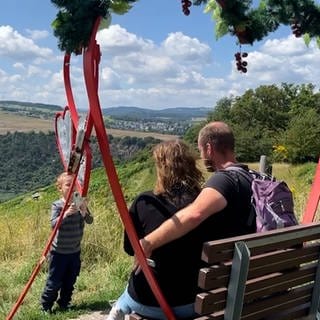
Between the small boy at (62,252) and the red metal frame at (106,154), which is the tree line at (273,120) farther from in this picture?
the red metal frame at (106,154)

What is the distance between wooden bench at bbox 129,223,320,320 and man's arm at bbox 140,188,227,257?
200 millimetres

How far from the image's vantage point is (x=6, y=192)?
93188mm

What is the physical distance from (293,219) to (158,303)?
2.85 feet

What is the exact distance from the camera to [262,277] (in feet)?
9.74

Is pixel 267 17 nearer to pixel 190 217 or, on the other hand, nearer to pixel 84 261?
pixel 190 217

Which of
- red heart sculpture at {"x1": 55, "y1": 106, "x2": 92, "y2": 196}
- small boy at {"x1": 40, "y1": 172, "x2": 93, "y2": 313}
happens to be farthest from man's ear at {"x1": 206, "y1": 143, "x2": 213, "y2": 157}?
small boy at {"x1": 40, "y1": 172, "x2": 93, "y2": 313}

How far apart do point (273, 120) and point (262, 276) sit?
169ft

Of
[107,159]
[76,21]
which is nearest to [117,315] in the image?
[107,159]

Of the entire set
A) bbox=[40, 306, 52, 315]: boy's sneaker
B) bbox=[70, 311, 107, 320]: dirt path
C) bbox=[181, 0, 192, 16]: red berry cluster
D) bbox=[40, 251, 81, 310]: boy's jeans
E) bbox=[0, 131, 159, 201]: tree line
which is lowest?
bbox=[0, 131, 159, 201]: tree line

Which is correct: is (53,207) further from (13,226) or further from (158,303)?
(13,226)

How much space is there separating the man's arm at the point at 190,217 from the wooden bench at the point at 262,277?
20 centimetres

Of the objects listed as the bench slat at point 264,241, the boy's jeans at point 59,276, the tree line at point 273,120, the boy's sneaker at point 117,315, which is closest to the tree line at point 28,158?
the tree line at point 273,120

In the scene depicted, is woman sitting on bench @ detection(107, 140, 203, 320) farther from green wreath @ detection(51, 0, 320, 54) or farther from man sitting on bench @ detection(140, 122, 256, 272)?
green wreath @ detection(51, 0, 320, 54)

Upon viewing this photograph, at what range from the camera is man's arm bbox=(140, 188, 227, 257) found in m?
2.84
